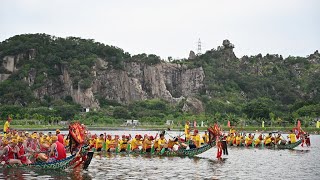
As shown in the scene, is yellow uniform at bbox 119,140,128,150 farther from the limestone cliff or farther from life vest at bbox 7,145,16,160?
→ the limestone cliff

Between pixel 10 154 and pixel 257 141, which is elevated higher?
pixel 257 141

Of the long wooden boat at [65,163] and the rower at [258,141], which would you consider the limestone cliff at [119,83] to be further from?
the long wooden boat at [65,163]

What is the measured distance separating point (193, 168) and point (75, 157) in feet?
25.2

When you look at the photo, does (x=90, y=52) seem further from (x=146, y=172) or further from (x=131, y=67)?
Result: (x=146, y=172)

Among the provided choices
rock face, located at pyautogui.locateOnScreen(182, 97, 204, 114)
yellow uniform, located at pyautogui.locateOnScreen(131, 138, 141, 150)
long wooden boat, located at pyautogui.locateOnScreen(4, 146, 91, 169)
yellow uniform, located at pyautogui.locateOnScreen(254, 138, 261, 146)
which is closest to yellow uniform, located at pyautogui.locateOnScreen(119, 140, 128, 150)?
yellow uniform, located at pyautogui.locateOnScreen(131, 138, 141, 150)

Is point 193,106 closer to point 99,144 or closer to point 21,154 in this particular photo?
point 99,144

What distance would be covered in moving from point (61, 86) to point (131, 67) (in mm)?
27822

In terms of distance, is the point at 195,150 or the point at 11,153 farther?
the point at 195,150

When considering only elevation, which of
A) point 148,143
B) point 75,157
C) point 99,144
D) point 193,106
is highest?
point 193,106

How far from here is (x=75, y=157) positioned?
27.3 meters

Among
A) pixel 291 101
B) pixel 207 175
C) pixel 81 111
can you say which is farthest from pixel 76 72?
pixel 207 175

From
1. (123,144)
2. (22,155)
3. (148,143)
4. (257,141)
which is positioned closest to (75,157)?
(22,155)

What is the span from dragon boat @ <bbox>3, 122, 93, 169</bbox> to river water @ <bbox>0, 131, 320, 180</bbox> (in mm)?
368

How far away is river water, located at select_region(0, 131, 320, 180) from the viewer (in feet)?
89.6
